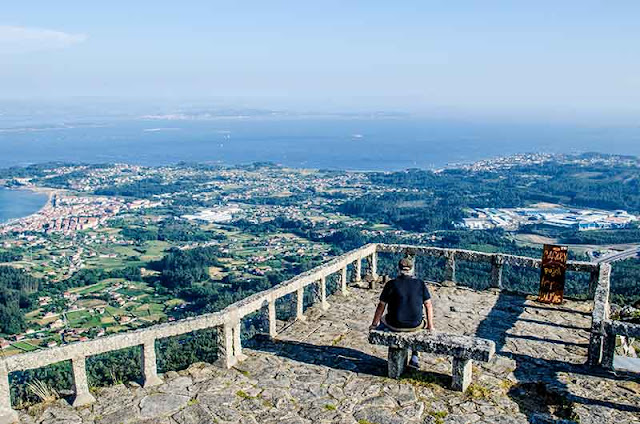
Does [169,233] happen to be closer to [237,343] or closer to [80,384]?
[237,343]

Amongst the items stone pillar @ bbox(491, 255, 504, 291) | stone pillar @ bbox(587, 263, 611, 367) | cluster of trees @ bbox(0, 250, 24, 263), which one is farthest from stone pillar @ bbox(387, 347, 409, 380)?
cluster of trees @ bbox(0, 250, 24, 263)

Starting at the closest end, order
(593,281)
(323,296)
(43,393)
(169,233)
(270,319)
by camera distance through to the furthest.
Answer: (43,393)
(270,319)
(323,296)
(593,281)
(169,233)

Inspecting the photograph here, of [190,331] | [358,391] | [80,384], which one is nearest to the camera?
[80,384]

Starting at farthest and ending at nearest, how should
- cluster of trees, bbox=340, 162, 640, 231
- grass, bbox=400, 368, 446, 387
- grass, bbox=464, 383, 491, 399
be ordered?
cluster of trees, bbox=340, 162, 640, 231 → grass, bbox=400, 368, 446, 387 → grass, bbox=464, 383, 491, 399

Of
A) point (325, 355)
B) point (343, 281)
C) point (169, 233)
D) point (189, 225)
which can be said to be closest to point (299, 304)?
point (325, 355)

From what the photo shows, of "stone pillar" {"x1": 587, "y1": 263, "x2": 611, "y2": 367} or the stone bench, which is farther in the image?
"stone pillar" {"x1": 587, "y1": 263, "x2": 611, "y2": 367}

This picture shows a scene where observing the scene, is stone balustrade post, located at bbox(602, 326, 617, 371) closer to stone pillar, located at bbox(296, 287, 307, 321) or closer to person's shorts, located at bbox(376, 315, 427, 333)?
person's shorts, located at bbox(376, 315, 427, 333)

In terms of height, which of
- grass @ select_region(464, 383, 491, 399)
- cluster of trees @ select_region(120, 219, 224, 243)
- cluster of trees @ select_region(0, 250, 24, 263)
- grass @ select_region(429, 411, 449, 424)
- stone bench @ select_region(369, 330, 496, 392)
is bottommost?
cluster of trees @ select_region(120, 219, 224, 243)
